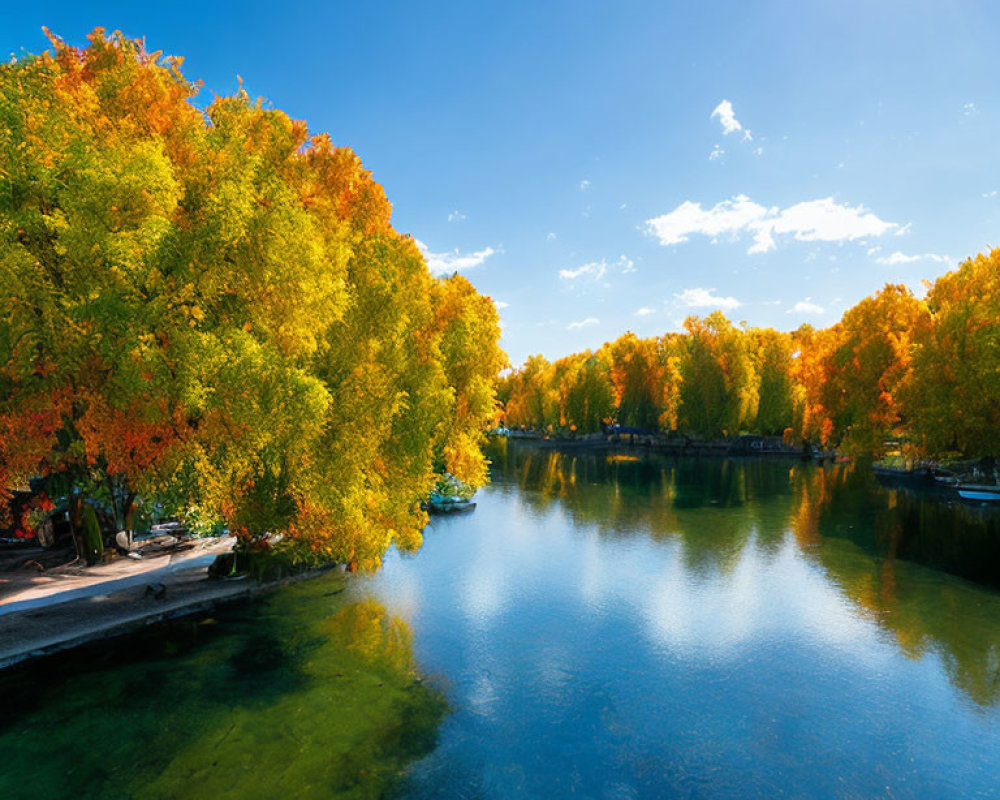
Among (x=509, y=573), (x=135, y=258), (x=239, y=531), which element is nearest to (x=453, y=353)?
(x=509, y=573)

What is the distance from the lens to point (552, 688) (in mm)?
17469

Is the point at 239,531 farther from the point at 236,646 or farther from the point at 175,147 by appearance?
the point at 175,147

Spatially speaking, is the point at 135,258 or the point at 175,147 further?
the point at 175,147

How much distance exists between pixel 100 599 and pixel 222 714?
943 centimetres

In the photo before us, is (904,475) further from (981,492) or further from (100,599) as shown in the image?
(100,599)

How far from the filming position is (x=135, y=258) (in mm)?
16078

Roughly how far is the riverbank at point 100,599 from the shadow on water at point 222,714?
0.59 m

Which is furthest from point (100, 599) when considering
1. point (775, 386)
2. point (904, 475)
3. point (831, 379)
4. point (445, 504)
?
point (775, 386)

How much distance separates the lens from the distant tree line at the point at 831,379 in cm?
4797

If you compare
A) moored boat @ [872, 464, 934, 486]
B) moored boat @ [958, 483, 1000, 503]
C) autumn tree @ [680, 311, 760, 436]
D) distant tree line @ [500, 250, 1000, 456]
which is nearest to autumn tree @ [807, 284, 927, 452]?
distant tree line @ [500, 250, 1000, 456]

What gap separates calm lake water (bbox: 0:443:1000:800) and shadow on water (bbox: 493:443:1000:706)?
0.24 m

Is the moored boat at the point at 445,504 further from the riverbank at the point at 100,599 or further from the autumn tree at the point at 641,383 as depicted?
the autumn tree at the point at 641,383

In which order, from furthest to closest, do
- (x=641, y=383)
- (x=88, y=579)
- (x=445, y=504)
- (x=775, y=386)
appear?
(x=641, y=383) → (x=775, y=386) → (x=445, y=504) → (x=88, y=579)

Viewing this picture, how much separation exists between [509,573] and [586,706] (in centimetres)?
1326
